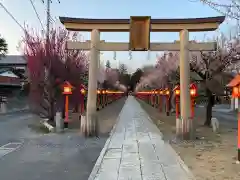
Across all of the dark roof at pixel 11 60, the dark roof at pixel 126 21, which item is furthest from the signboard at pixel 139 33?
the dark roof at pixel 11 60

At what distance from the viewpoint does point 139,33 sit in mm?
13945

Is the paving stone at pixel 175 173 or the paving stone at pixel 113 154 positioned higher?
the paving stone at pixel 175 173

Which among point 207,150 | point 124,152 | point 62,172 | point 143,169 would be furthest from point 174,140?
point 62,172

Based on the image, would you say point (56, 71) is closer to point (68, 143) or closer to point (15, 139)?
point (15, 139)

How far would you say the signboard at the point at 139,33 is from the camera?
547 inches

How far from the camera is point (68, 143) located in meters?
12.3

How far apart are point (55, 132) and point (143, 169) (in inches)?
328

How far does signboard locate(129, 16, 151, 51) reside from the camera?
45.6 ft

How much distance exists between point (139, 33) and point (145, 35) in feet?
0.89

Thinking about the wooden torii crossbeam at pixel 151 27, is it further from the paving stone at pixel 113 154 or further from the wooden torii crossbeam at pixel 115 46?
the paving stone at pixel 113 154

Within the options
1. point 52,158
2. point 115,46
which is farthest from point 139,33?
point 52,158

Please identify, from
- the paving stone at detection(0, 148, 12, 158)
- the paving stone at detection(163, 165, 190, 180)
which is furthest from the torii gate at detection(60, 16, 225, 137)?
the paving stone at detection(163, 165, 190, 180)

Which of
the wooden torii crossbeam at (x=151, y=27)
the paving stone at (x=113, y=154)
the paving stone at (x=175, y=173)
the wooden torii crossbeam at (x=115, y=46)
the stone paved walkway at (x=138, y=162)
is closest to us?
the paving stone at (x=175, y=173)

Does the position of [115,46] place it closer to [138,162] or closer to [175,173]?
[138,162]
